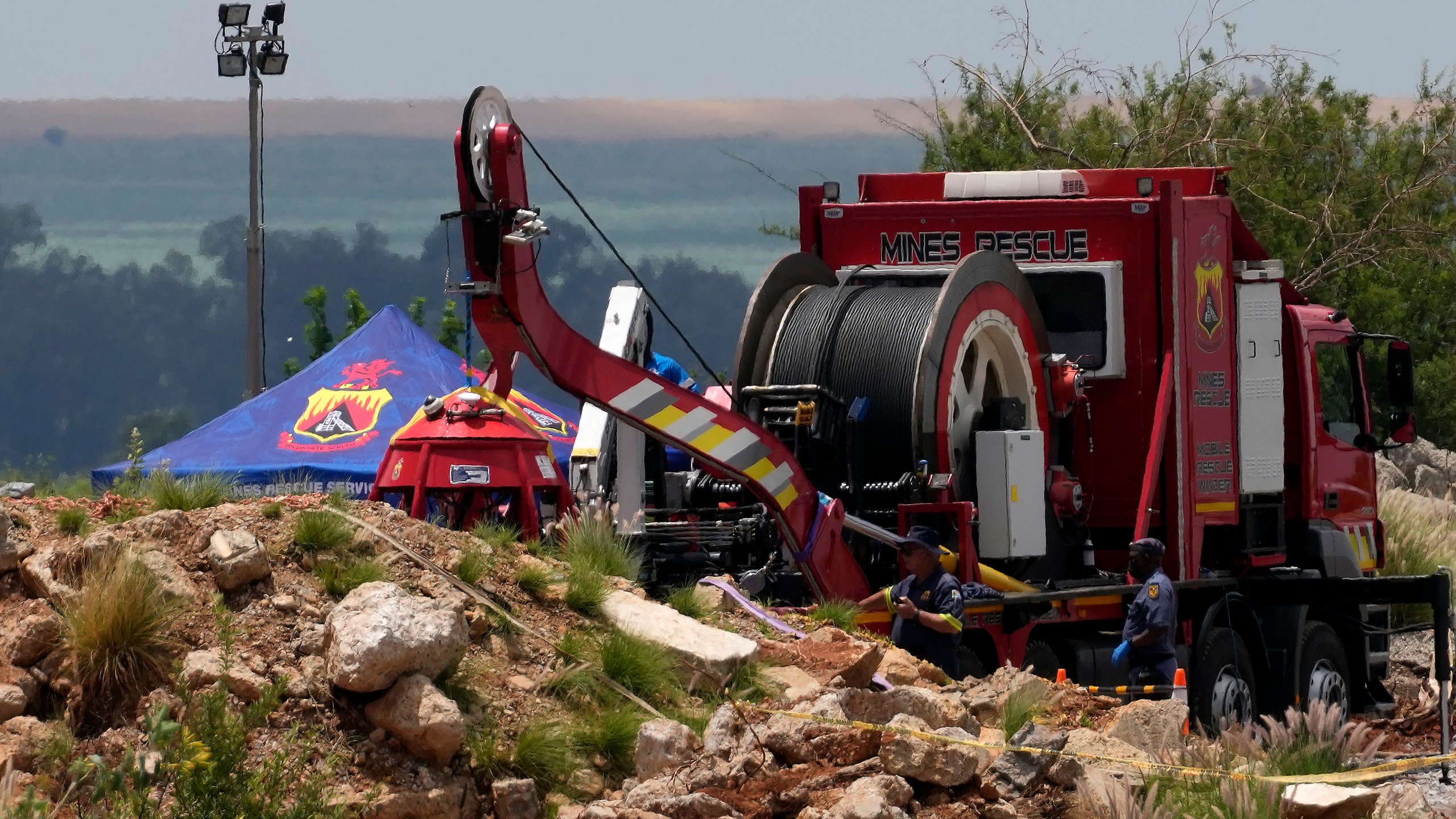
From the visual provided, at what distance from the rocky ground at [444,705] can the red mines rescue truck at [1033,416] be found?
7.21 feet

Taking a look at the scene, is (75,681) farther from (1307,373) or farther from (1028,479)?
(1307,373)

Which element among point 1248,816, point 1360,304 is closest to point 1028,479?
point 1248,816

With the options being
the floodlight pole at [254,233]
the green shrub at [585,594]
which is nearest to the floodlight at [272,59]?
the floodlight pole at [254,233]

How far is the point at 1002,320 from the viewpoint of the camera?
478 inches

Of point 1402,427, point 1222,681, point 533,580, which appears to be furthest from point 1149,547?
Result: point 1402,427

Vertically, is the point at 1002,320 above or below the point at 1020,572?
above

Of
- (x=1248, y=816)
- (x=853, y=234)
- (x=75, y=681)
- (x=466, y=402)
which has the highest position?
(x=853, y=234)

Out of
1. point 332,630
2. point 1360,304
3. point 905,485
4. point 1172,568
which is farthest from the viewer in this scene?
point 1360,304

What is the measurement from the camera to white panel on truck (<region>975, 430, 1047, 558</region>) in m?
11.7

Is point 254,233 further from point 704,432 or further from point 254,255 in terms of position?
point 704,432

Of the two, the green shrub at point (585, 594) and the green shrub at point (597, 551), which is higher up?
the green shrub at point (597, 551)

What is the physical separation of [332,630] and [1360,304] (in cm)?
2892

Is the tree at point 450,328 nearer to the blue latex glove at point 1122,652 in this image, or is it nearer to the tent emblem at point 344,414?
the tent emblem at point 344,414

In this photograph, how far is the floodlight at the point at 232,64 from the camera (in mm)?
21859
